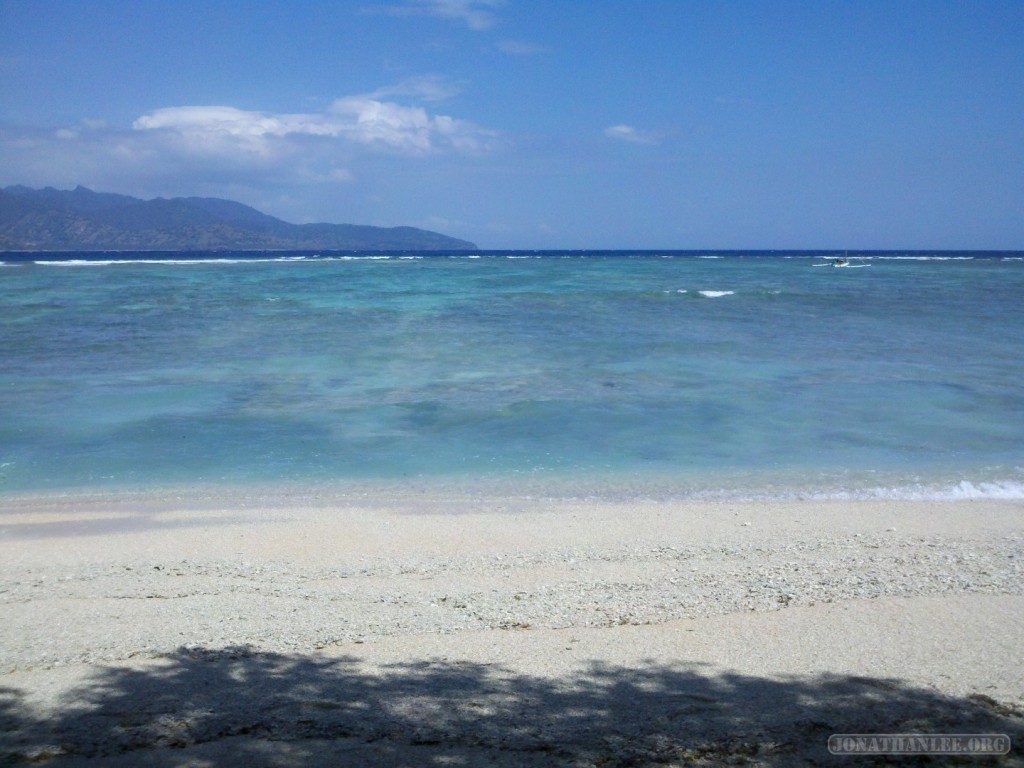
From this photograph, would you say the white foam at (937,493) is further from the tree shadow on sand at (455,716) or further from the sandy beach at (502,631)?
the tree shadow on sand at (455,716)

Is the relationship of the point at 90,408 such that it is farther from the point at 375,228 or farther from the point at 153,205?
the point at 153,205

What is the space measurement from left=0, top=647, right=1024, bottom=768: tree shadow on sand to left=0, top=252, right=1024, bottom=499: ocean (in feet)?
15.1

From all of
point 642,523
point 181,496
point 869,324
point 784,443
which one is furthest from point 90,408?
point 869,324

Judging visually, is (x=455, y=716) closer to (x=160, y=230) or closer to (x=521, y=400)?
(x=521, y=400)

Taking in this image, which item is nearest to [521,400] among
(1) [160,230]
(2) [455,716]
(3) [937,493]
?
(3) [937,493]

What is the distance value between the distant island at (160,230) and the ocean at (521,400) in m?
110

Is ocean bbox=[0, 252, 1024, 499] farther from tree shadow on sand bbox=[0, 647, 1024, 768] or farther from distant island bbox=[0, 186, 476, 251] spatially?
distant island bbox=[0, 186, 476, 251]

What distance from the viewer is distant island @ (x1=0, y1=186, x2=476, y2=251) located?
12394 cm

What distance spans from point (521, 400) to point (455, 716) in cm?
975

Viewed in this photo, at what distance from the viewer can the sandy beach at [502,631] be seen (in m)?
3.87

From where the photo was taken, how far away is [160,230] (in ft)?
462

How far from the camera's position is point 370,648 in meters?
5.10

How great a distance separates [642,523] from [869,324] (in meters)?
19.5

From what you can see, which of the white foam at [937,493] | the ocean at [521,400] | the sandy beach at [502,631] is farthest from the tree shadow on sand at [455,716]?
the white foam at [937,493]
